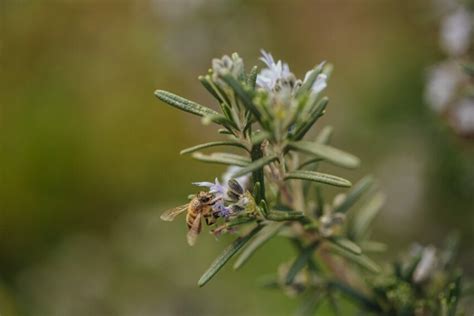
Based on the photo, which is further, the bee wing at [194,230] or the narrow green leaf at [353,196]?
the narrow green leaf at [353,196]

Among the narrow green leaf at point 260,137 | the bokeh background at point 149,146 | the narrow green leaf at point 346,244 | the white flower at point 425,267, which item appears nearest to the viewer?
the narrow green leaf at point 260,137

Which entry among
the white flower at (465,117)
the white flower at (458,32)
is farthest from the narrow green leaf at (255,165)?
the white flower at (458,32)

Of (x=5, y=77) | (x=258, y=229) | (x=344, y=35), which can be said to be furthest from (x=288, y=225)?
(x=344, y=35)

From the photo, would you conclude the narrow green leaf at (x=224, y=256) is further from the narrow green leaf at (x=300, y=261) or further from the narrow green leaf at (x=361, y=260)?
the narrow green leaf at (x=361, y=260)

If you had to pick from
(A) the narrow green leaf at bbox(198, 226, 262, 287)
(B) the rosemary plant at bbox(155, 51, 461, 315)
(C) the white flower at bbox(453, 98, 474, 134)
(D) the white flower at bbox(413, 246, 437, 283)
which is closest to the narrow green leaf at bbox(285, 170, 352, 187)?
(B) the rosemary plant at bbox(155, 51, 461, 315)

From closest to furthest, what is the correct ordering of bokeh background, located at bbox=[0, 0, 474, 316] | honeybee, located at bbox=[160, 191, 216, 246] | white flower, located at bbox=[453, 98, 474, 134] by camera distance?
honeybee, located at bbox=[160, 191, 216, 246] < white flower, located at bbox=[453, 98, 474, 134] < bokeh background, located at bbox=[0, 0, 474, 316]

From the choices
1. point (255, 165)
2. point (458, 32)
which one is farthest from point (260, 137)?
point (458, 32)

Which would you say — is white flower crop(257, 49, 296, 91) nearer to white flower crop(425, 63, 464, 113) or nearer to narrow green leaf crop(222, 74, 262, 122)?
narrow green leaf crop(222, 74, 262, 122)
